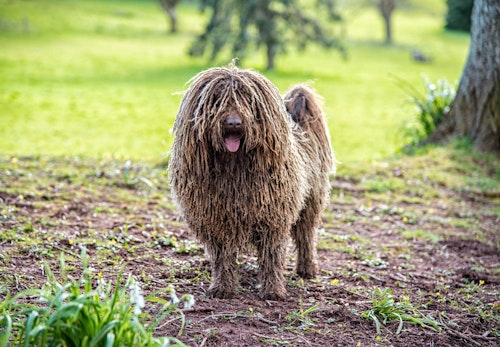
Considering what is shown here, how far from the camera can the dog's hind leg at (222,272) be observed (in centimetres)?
556

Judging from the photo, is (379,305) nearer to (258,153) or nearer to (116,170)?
(258,153)

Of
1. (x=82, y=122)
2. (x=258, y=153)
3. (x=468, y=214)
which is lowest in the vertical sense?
(x=82, y=122)

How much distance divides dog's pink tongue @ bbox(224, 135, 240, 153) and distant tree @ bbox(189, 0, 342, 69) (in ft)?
74.3

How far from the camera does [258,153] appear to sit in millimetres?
5223

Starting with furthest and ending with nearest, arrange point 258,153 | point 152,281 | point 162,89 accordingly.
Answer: point 162,89, point 152,281, point 258,153

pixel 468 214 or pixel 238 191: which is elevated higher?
pixel 238 191

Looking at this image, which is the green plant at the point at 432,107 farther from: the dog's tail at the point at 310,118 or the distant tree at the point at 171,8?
the distant tree at the point at 171,8

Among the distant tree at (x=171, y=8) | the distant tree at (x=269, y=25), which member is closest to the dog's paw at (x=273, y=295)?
the distant tree at (x=269, y=25)

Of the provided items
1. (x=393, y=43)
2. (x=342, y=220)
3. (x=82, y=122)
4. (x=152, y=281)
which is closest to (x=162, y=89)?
(x=82, y=122)

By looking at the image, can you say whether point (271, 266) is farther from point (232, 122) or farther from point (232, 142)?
point (232, 122)

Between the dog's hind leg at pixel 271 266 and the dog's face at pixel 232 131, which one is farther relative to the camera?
the dog's hind leg at pixel 271 266

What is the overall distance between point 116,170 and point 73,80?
18.3 meters

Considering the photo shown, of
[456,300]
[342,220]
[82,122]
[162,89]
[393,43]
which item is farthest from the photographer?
[393,43]

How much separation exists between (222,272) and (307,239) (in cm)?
120
